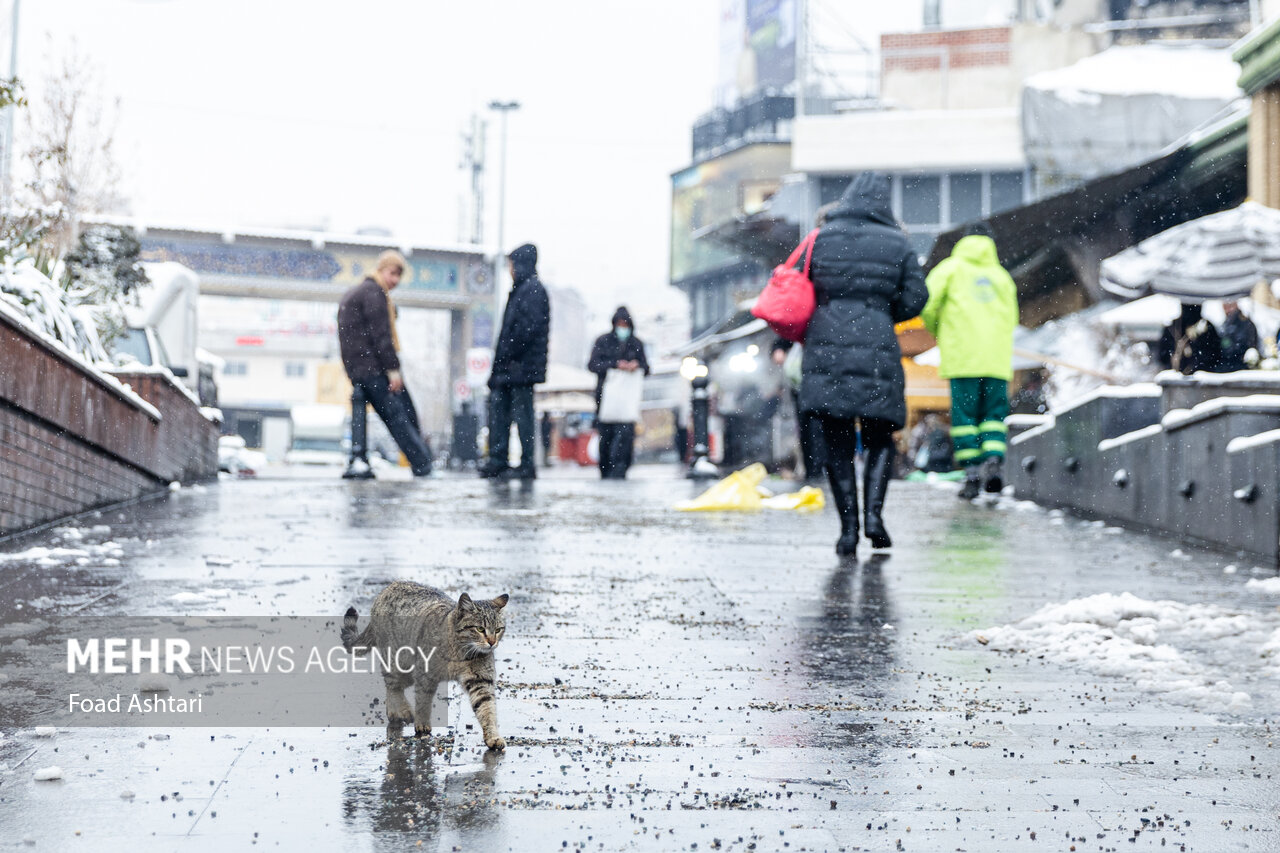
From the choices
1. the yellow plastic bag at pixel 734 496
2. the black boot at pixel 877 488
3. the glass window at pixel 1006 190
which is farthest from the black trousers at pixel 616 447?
the glass window at pixel 1006 190

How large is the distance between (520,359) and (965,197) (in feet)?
74.8

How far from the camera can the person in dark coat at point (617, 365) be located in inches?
633

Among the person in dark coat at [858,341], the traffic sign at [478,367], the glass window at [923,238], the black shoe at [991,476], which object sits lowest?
the black shoe at [991,476]

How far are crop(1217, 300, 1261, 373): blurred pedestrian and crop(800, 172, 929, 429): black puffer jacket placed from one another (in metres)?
5.65

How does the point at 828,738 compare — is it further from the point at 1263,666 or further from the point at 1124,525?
the point at 1124,525

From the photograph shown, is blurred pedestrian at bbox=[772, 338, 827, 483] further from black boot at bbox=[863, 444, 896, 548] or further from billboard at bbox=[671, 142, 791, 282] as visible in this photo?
billboard at bbox=[671, 142, 791, 282]

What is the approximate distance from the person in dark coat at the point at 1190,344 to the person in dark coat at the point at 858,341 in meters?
5.86

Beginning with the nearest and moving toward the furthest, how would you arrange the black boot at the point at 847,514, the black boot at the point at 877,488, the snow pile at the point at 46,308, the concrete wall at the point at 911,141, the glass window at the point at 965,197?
the black boot at the point at 847,514 → the black boot at the point at 877,488 → the snow pile at the point at 46,308 → the concrete wall at the point at 911,141 → the glass window at the point at 965,197

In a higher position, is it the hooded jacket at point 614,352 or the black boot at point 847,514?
the hooded jacket at point 614,352

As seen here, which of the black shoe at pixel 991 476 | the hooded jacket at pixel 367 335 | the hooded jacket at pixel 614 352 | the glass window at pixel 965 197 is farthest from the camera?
the glass window at pixel 965 197

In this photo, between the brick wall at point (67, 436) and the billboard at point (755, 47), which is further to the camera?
the billboard at point (755, 47)

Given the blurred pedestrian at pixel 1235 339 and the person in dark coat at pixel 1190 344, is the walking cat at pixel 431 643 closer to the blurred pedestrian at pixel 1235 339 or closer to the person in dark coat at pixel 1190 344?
the blurred pedestrian at pixel 1235 339

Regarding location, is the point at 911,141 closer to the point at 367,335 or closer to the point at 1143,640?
the point at 367,335

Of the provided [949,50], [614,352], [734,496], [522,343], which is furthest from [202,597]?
[949,50]
